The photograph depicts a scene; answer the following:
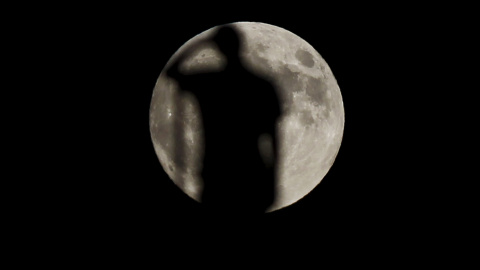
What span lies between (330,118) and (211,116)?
3.10ft

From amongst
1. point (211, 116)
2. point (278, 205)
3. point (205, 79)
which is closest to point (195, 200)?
point (278, 205)

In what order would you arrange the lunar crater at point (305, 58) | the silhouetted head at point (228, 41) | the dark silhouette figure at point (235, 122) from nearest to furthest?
the dark silhouette figure at point (235, 122), the silhouetted head at point (228, 41), the lunar crater at point (305, 58)

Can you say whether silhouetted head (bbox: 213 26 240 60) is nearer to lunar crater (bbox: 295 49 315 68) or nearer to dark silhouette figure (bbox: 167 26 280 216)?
dark silhouette figure (bbox: 167 26 280 216)

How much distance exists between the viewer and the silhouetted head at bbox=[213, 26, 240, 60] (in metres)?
2.51

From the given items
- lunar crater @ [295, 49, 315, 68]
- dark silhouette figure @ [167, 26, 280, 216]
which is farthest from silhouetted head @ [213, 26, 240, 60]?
lunar crater @ [295, 49, 315, 68]

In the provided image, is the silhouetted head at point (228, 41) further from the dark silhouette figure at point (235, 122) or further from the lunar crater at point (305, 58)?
the lunar crater at point (305, 58)

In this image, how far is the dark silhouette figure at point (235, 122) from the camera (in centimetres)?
237

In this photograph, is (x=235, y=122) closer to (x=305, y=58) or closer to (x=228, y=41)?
(x=228, y=41)

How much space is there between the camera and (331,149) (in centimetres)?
277

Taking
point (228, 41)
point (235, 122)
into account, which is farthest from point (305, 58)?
point (235, 122)

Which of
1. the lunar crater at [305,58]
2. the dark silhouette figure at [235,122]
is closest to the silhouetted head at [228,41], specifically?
the dark silhouette figure at [235,122]

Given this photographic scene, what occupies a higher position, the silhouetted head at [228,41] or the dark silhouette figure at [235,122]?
the silhouetted head at [228,41]

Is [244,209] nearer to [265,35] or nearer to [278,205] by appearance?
[278,205]

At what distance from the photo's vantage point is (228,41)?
8.52ft
